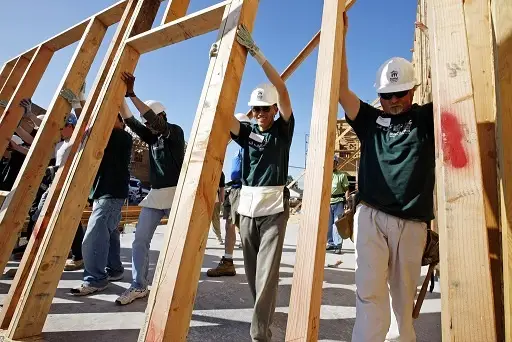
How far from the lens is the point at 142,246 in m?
2.99

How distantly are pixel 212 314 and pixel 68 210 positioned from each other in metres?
1.44

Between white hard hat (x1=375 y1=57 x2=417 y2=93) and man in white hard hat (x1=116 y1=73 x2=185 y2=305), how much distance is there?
197 cm

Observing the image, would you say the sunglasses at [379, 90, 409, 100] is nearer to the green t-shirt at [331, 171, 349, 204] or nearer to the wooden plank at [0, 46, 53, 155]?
the wooden plank at [0, 46, 53, 155]

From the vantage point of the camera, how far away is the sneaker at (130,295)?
9.36 ft

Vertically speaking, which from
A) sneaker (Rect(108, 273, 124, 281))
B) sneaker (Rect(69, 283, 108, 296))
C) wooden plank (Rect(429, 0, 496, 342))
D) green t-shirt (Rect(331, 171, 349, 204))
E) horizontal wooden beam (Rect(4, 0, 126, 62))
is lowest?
sneaker (Rect(69, 283, 108, 296))

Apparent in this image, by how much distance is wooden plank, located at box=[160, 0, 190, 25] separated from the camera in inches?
105

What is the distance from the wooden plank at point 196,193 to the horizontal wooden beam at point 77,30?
1712 millimetres

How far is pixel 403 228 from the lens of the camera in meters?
1.98

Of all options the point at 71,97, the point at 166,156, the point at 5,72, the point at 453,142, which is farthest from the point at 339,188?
the point at 5,72

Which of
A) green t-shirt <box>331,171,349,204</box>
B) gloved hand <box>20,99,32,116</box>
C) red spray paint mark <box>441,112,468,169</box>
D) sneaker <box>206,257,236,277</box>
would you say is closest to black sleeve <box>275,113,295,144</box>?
red spray paint mark <box>441,112,468,169</box>

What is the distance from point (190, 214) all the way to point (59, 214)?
4.00 ft

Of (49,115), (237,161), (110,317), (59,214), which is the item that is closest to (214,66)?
(59,214)

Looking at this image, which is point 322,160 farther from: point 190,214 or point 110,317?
point 110,317

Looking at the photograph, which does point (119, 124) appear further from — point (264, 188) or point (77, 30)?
point (264, 188)
